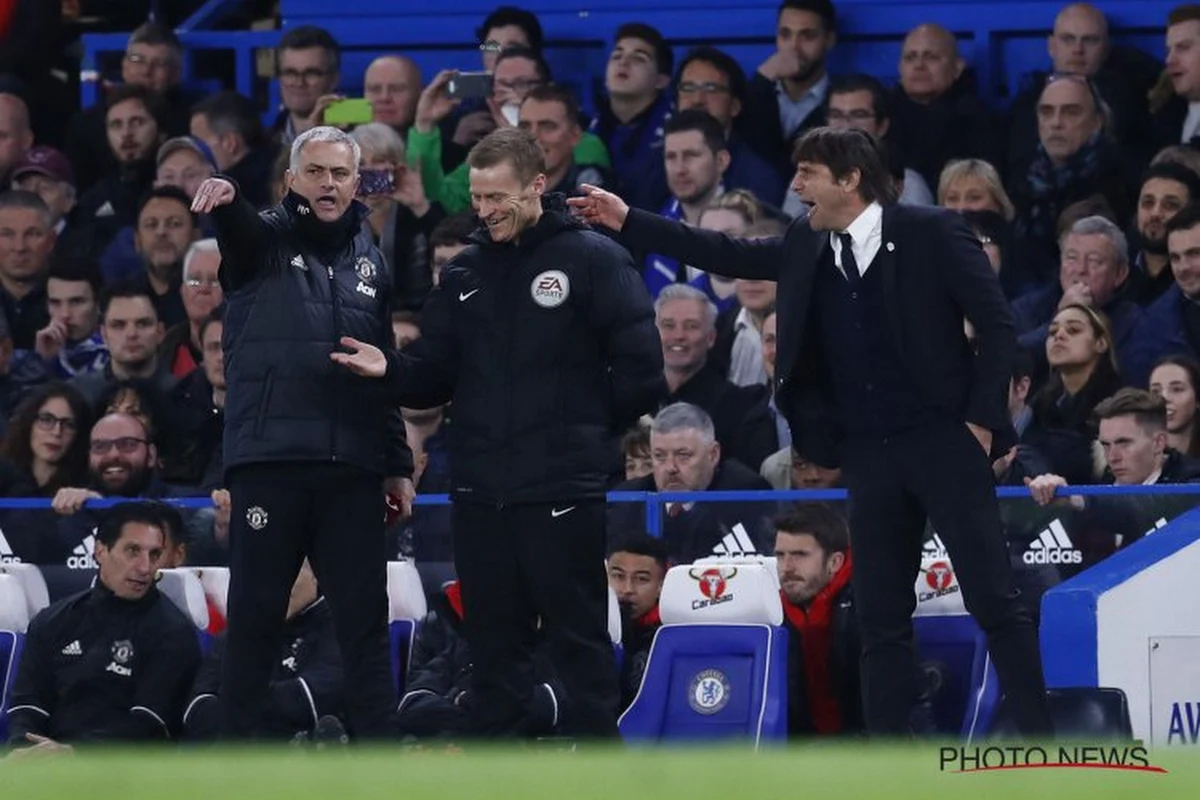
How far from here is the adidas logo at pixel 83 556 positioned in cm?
1135

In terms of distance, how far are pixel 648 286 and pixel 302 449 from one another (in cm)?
530

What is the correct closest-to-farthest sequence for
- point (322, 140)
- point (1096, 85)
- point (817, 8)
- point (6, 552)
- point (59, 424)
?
point (322, 140) < point (6, 552) < point (59, 424) < point (1096, 85) < point (817, 8)

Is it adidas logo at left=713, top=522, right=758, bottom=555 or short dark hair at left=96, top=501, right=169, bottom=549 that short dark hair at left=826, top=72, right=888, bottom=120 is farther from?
short dark hair at left=96, top=501, right=169, bottom=549

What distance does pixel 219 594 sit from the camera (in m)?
11.1

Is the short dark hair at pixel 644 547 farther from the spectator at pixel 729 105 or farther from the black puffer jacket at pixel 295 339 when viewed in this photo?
the spectator at pixel 729 105

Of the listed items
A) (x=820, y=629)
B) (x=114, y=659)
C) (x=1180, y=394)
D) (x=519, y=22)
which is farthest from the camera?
(x=519, y=22)

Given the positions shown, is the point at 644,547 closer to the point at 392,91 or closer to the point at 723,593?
the point at 723,593

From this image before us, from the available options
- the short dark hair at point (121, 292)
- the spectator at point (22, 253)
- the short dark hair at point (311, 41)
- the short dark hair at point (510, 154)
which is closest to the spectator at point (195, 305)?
the short dark hair at point (121, 292)

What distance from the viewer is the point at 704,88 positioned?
13844mm

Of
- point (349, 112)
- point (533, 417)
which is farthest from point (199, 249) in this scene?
point (533, 417)

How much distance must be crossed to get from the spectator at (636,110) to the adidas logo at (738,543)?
12.0 ft

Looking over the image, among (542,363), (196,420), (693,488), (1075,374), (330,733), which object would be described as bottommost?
(330,733)

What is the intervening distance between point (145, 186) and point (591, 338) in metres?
7.48

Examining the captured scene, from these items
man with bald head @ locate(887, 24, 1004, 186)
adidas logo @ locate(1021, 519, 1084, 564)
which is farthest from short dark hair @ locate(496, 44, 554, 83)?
adidas logo @ locate(1021, 519, 1084, 564)
